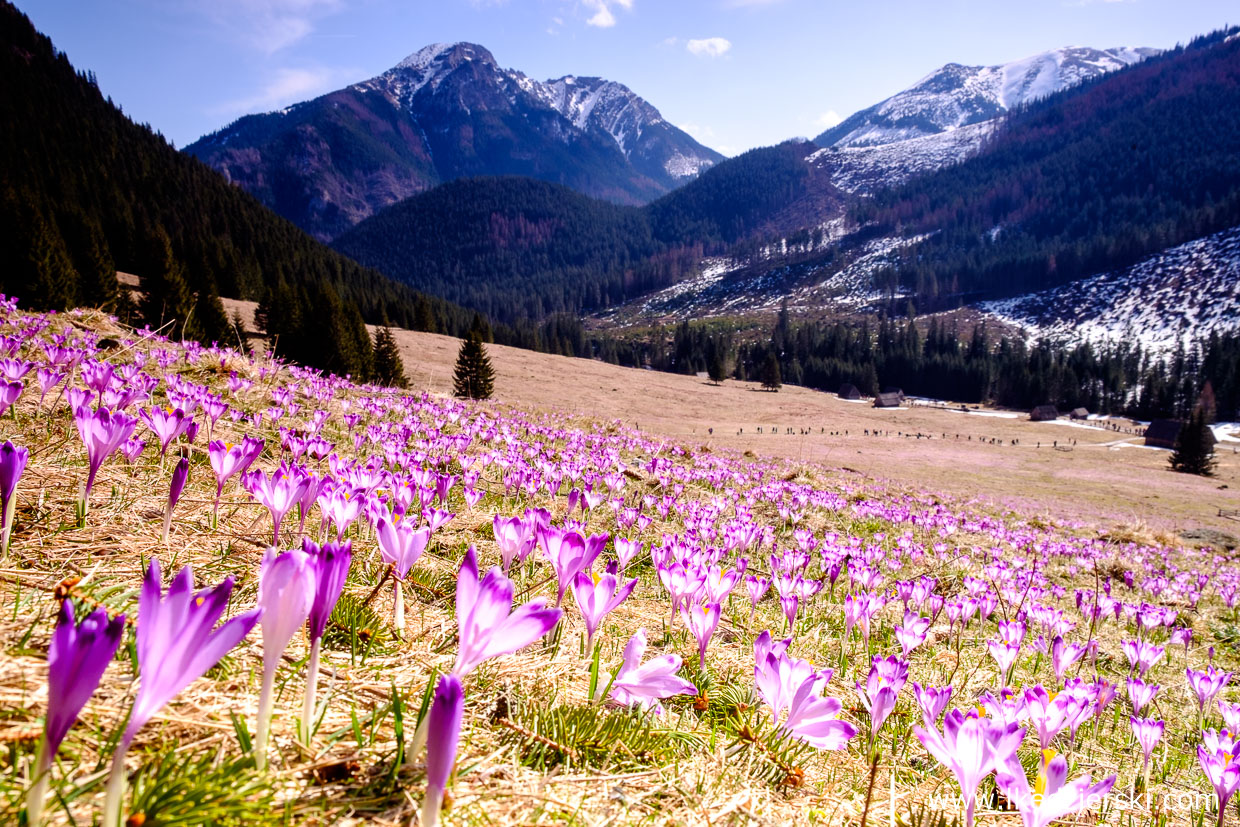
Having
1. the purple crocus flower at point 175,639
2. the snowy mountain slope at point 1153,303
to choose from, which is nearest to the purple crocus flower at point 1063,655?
the purple crocus flower at point 175,639

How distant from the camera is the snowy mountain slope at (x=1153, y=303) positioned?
114062 mm

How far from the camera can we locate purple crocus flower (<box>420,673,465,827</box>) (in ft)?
3.00

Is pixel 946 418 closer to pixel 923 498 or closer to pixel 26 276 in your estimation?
pixel 923 498

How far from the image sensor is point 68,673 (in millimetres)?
756

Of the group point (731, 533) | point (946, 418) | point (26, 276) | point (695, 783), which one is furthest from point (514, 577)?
point (946, 418)

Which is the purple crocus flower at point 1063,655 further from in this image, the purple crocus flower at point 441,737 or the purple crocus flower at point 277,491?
the purple crocus flower at point 277,491

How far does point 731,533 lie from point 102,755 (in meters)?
4.55

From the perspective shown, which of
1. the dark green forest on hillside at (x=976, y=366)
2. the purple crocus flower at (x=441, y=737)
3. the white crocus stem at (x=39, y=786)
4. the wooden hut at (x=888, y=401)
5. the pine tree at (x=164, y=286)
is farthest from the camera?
the dark green forest on hillside at (x=976, y=366)

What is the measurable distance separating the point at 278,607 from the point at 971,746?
1686 mm

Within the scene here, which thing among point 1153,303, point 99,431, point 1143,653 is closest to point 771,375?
point 1143,653

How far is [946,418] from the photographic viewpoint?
62.2 metres

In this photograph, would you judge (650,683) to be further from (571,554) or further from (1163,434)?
(1163,434)

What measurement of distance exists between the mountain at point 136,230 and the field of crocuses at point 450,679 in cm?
2773

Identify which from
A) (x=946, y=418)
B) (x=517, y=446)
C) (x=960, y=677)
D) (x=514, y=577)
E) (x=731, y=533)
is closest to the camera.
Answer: (x=514, y=577)
